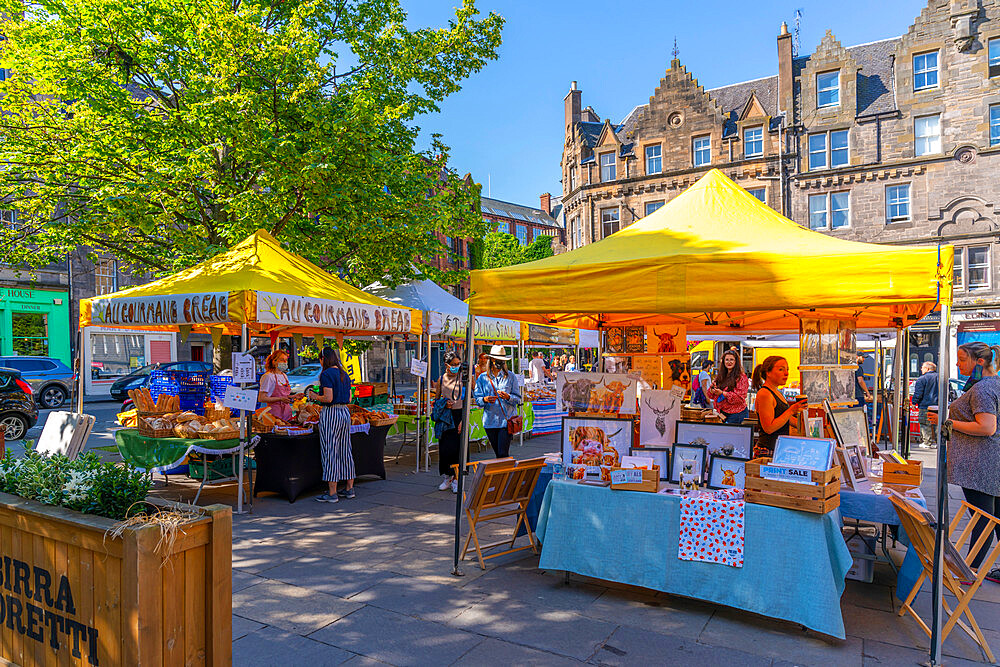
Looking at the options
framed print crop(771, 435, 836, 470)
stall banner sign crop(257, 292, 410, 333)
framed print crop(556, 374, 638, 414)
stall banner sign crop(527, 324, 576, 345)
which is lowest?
framed print crop(771, 435, 836, 470)

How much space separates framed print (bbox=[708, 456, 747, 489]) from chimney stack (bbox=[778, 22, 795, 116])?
1228 inches

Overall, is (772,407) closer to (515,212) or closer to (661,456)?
(661,456)

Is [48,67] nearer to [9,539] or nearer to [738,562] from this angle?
[9,539]

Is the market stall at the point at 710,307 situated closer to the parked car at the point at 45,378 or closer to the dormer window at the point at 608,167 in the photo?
the parked car at the point at 45,378

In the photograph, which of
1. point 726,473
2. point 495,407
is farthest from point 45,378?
point 726,473

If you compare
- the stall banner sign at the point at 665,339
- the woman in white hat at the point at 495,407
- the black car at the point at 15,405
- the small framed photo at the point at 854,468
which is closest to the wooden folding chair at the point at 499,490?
the stall banner sign at the point at 665,339

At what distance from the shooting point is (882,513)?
174 inches

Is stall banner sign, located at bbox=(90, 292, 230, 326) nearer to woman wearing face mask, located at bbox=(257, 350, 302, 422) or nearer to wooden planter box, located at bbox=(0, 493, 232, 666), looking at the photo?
woman wearing face mask, located at bbox=(257, 350, 302, 422)

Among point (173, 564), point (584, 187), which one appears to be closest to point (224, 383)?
point (173, 564)

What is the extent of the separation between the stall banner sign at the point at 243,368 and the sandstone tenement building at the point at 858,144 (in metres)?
29.4

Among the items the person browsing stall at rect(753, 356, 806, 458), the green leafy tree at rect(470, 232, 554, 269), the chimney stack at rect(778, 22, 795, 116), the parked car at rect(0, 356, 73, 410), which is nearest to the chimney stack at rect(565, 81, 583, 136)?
the chimney stack at rect(778, 22, 795, 116)

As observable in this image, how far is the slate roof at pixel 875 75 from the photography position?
2944 cm

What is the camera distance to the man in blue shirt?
38.9 ft

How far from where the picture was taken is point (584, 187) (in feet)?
119
